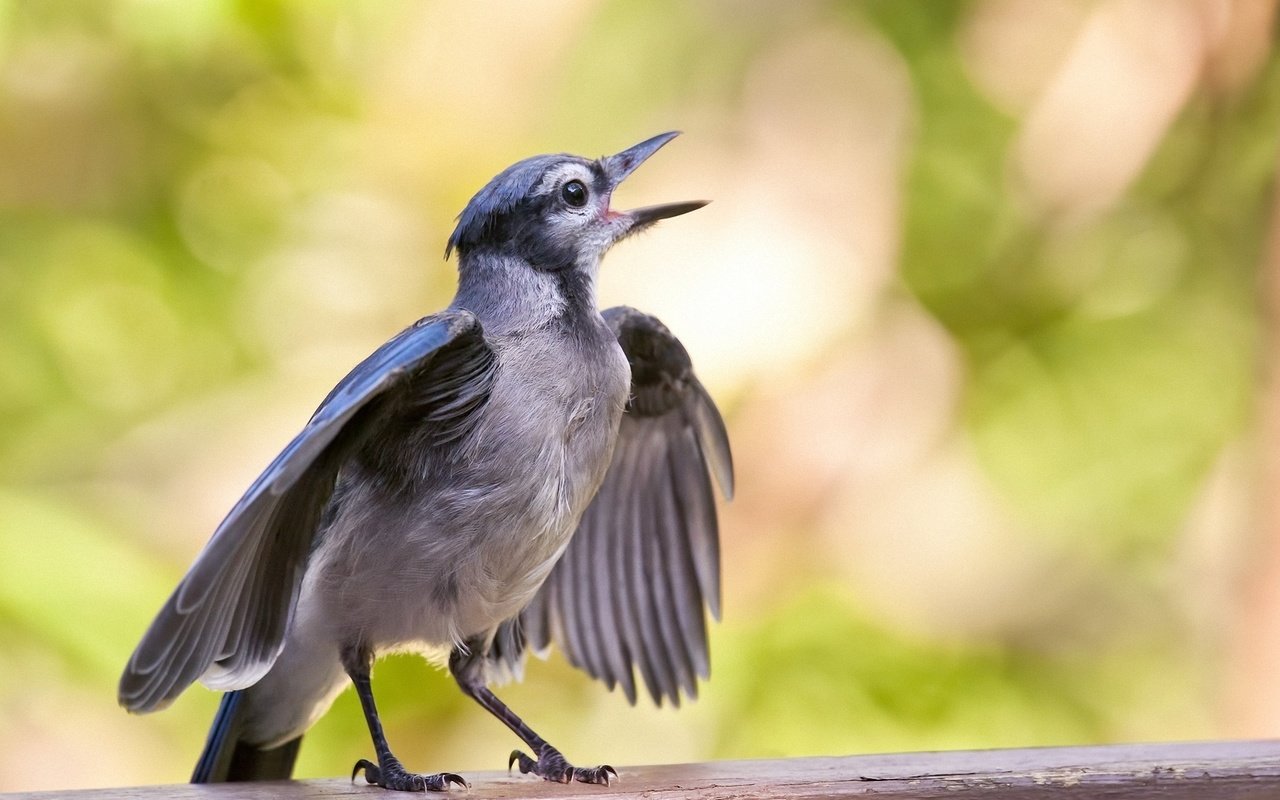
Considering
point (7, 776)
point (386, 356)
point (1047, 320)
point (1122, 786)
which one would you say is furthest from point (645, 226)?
point (1047, 320)

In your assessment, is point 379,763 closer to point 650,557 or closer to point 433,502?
point 433,502

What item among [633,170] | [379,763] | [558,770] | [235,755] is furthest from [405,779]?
[633,170]

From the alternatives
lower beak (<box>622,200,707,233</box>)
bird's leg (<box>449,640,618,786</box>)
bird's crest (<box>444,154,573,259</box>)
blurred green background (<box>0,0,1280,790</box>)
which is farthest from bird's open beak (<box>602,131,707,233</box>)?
blurred green background (<box>0,0,1280,790</box>)

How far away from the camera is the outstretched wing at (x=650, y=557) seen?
7.79ft

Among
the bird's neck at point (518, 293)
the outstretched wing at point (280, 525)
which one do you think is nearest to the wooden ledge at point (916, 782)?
the outstretched wing at point (280, 525)

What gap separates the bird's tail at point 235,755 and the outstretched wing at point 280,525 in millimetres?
318

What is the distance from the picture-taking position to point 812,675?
387 centimetres

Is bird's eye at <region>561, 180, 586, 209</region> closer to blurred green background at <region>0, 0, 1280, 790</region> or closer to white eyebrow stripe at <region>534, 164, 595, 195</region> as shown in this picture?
white eyebrow stripe at <region>534, 164, 595, 195</region>

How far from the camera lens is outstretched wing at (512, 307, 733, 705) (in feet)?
7.79

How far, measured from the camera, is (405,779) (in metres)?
1.79

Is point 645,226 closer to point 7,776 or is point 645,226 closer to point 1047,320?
point 7,776

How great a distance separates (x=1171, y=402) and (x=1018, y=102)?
112 cm

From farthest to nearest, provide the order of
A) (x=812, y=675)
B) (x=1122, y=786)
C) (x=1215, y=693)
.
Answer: (x=1215, y=693), (x=812, y=675), (x=1122, y=786)

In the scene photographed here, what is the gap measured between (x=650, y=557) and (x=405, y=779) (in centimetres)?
77
